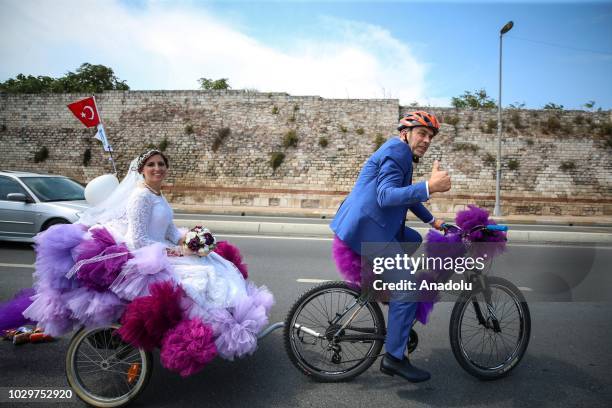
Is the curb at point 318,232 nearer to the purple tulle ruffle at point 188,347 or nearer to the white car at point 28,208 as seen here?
the white car at point 28,208

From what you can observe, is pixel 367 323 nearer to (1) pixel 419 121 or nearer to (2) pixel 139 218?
(1) pixel 419 121

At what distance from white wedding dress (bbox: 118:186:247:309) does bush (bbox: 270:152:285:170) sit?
20.3 metres

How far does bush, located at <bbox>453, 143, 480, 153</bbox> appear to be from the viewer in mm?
22531

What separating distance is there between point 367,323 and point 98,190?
243 cm

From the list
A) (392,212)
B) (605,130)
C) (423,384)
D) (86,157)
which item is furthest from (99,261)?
(605,130)

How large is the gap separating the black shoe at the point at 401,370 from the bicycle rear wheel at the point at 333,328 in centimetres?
18

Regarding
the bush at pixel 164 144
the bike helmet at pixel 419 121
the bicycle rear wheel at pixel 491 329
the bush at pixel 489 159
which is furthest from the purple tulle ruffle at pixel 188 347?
the bush at pixel 164 144

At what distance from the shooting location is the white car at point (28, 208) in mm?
7105

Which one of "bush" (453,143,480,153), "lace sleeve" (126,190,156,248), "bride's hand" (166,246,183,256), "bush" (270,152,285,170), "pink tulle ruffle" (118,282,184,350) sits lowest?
"pink tulle ruffle" (118,282,184,350)

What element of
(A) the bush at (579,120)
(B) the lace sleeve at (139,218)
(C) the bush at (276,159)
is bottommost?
(B) the lace sleeve at (139,218)

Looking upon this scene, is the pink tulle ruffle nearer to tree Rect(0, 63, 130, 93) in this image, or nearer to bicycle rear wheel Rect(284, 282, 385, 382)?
bicycle rear wheel Rect(284, 282, 385, 382)

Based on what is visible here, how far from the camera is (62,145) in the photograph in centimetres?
2542

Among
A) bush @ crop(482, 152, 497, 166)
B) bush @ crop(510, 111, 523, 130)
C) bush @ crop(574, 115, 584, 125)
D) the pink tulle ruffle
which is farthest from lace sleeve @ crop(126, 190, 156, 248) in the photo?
bush @ crop(574, 115, 584, 125)

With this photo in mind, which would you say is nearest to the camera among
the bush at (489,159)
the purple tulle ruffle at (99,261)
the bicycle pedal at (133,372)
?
the purple tulle ruffle at (99,261)
